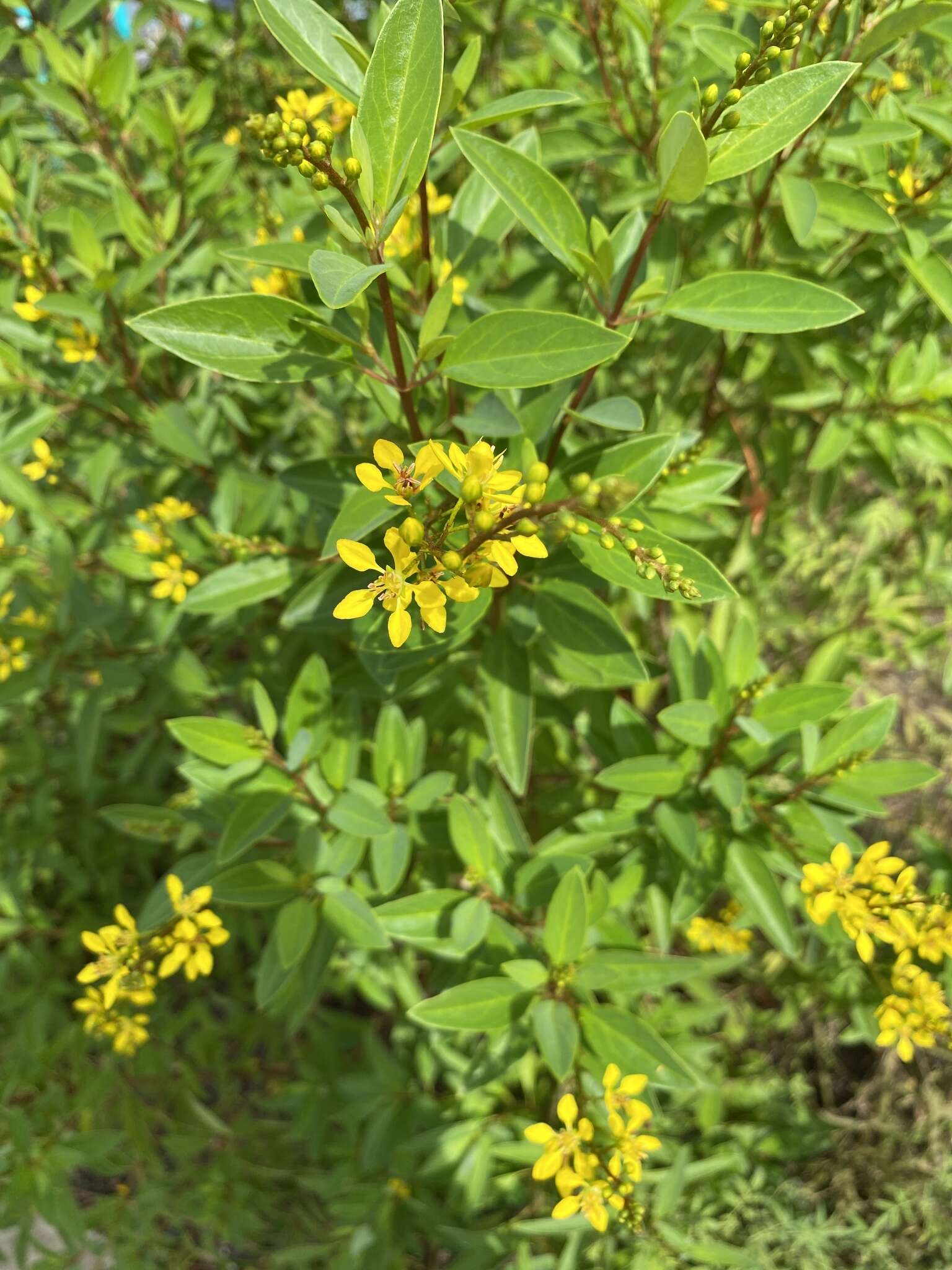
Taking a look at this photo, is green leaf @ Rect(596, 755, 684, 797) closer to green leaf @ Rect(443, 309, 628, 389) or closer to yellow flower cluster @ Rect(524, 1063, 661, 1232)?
yellow flower cluster @ Rect(524, 1063, 661, 1232)

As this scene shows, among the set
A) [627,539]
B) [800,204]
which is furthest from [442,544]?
[800,204]

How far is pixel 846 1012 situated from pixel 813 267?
2371 millimetres

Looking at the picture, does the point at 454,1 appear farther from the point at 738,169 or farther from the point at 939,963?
the point at 939,963

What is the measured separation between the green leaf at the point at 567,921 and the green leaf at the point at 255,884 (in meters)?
0.50

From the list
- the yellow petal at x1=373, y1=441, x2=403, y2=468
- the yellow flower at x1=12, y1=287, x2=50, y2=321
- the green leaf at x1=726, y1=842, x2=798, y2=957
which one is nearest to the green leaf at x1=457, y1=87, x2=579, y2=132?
the yellow petal at x1=373, y1=441, x2=403, y2=468

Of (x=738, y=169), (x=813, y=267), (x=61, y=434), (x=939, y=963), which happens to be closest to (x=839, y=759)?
(x=939, y=963)

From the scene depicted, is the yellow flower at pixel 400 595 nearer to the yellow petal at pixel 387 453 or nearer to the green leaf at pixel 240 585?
the yellow petal at pixel 387 453

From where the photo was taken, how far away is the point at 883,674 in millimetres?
3766

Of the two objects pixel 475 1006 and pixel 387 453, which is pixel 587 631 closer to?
pixel 387 453

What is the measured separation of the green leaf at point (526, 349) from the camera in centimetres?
95

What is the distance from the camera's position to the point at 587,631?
4.33 ft

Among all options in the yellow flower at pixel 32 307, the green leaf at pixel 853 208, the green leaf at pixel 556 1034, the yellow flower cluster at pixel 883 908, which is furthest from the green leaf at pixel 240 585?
the green leaf at pixel 853 208

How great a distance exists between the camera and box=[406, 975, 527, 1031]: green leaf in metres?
1.34

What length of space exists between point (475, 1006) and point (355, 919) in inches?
10.6
